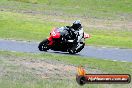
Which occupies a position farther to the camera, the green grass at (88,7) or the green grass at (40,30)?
the green grass at (88,7)

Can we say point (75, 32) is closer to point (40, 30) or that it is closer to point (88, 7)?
point (40, 30)

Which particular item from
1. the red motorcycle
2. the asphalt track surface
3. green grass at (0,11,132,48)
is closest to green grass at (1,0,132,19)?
green grass at (0,11,132,48)

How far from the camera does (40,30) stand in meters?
44.4

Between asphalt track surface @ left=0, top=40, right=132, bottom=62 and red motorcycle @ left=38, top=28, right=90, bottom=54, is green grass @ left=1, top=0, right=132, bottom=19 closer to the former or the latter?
asphalt track surface @ left=0, top=40, right=132, bottom=62

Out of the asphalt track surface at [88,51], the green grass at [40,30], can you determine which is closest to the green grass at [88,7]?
the green grass at [40,30]

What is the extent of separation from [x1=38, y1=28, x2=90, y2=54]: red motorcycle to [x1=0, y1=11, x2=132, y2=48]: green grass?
30.2 ft

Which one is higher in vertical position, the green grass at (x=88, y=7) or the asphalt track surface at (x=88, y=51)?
the asphalt track surface at (x=88, y=51)

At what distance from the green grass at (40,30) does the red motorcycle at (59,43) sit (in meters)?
9.20

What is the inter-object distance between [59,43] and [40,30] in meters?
17.6

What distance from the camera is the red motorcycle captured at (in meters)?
26.7

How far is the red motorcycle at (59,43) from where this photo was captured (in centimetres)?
2673

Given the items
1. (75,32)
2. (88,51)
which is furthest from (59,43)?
(88,51)

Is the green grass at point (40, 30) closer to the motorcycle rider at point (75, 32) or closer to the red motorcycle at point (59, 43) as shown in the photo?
the red motorcycle at point (59, 43)

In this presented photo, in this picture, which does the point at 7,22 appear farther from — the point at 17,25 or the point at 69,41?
the point at 69,41
